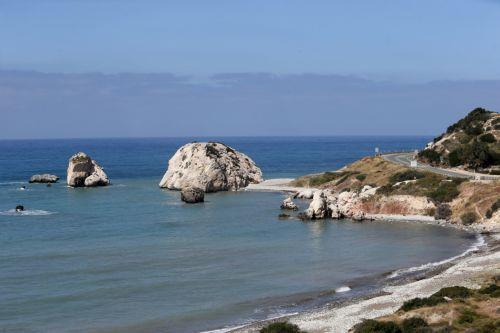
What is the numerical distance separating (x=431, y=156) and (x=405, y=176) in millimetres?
23747

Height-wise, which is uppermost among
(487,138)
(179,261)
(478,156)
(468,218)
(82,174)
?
(487,138)

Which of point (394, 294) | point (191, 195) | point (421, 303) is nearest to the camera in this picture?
point (421, 303)

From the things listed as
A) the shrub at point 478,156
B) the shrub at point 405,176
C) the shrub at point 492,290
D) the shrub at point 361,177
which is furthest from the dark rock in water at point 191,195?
the shrub at point 492,290

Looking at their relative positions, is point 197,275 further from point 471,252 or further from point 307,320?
point 471,252

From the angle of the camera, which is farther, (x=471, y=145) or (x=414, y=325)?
(x=471, y=145)

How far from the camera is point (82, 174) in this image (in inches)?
4931

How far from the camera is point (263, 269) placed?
174ft

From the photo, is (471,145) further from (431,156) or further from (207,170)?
(207,170)

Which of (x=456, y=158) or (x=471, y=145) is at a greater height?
(x=471, y=145)

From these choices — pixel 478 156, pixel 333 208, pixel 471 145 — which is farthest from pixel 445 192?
pixel 471 145

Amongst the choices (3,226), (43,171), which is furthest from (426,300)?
(43,171)

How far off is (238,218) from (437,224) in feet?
77.4

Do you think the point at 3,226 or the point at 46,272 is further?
the point at 3,226

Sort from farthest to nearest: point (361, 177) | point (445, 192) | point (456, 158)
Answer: point (456, 158) < point (361, 177) < point (445, 192)
